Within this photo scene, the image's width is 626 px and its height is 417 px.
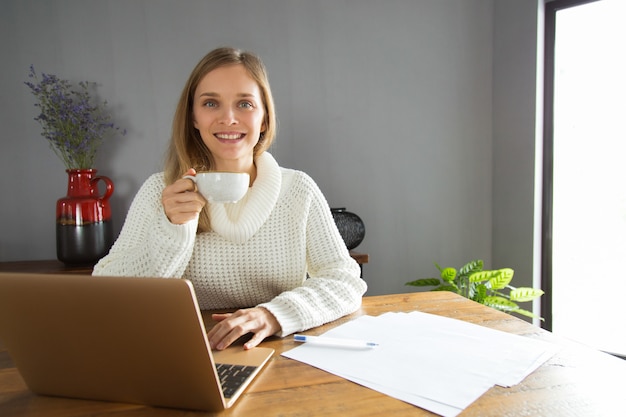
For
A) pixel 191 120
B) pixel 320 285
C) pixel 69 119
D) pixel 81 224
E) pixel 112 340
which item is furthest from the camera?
pixel 69 119

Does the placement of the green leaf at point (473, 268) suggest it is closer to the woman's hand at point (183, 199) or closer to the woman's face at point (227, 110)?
the woman's face at point (227, 110)

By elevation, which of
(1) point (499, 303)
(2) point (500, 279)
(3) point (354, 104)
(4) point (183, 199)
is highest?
(3) point (354, 104)

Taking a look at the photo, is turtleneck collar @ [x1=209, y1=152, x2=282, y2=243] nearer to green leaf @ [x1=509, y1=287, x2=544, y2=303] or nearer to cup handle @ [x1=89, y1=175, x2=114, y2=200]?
cup handle @ [x1=89, y1=175, x2=114, y2=200]

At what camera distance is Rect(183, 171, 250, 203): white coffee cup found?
36.2 inches

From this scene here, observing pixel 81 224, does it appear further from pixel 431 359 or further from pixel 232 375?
pixel 431 359

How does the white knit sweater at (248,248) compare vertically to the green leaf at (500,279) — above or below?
above

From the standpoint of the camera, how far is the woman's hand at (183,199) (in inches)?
39.1

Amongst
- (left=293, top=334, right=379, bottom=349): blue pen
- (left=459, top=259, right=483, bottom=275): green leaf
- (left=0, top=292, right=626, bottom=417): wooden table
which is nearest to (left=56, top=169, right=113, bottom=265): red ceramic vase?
(left=0, top=292, right=626, bottom=417): wooden table

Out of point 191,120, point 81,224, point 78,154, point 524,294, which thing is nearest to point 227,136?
point 191,120

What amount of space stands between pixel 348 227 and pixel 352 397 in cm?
166

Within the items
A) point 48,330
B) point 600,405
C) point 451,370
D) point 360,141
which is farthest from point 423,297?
point 360,141

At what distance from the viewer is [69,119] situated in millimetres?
2086

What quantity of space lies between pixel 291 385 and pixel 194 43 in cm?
210

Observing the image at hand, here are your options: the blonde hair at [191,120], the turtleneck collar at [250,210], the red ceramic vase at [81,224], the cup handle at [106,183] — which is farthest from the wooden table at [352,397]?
the cup handle at [106,183]
